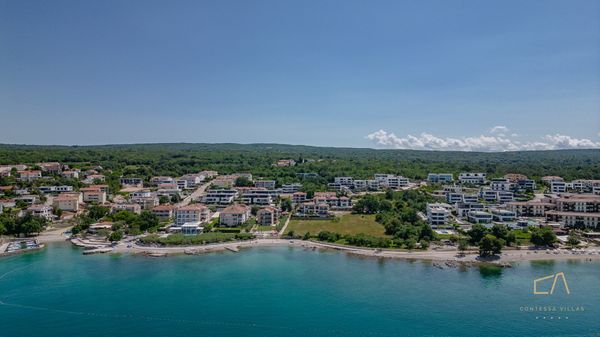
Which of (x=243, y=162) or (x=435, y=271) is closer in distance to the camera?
(x=435, y=271)

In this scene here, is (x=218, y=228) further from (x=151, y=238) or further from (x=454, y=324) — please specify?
(x=454, y=324)

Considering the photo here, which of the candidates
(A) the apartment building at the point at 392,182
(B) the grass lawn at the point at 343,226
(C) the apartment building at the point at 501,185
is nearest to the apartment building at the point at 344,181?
(A) the apartment building at the point at 392,182

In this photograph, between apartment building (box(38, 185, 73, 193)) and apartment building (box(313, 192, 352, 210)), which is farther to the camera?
apartment building (box(38, 185, 73, 193))

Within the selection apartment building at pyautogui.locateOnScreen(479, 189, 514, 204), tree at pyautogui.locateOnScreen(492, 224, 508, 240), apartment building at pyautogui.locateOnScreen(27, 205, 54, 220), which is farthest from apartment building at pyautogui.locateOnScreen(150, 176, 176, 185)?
tree at pyautogui.locateOnScreen(492, 224, 508, 240)

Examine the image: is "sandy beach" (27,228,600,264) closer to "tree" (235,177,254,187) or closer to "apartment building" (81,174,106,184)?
"apartment building" (81,174,106,184)

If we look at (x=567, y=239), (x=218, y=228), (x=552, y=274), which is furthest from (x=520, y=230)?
(x=218, y=228)

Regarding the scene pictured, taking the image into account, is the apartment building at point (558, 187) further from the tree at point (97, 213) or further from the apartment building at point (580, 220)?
the tree at point (97, 213)

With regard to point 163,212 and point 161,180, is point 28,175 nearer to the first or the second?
point 161,180
